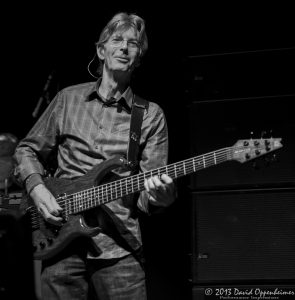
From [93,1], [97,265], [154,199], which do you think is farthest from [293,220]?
[93,1]

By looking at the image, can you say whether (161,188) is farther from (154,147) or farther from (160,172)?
(154,147)

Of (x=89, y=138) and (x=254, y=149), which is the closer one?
(x=254, y=149)

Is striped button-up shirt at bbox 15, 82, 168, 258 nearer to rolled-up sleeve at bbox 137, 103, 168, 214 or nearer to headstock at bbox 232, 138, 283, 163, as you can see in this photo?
rolled-up sleeve at bbox 137, 103, 168, 214

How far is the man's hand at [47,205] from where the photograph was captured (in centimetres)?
257

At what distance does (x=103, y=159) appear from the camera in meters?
2.67

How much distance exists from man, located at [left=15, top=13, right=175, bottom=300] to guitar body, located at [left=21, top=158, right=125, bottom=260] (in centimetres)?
4

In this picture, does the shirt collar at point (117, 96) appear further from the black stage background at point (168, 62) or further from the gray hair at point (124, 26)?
the black stage background at point (168, 62)

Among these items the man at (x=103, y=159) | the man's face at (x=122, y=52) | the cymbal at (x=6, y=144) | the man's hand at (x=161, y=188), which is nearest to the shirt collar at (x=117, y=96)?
the man at (x=103, y=159)

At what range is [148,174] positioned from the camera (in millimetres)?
2623

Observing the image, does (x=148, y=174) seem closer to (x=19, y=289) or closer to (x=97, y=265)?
(x=97, y=265)

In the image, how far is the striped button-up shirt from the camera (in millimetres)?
2678

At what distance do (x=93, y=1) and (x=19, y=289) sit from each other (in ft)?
9.34

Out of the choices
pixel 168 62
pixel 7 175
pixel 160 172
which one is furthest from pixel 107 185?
pixel 168 62

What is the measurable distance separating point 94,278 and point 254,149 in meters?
0.89
